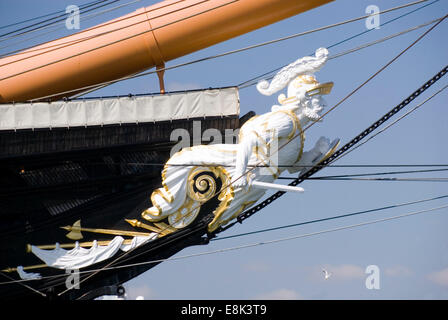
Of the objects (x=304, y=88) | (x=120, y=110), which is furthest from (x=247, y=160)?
(x=120, y=110)

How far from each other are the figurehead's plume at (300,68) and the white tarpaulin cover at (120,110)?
2.25ft

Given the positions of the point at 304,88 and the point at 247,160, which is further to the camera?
the point at 304,88

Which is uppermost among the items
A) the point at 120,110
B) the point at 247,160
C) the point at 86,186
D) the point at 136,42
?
the point at 136,42

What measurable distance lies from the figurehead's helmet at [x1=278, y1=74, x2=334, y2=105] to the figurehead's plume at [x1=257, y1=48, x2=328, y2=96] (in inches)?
3.2

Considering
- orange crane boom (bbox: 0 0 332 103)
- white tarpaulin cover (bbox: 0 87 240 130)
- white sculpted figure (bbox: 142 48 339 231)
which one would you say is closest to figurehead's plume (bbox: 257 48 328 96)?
white sculpted figure (bbox: 142 48 339 231)

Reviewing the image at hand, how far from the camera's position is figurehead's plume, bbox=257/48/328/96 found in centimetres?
1780

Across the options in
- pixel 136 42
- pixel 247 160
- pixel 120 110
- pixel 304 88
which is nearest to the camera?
pixel 247 160

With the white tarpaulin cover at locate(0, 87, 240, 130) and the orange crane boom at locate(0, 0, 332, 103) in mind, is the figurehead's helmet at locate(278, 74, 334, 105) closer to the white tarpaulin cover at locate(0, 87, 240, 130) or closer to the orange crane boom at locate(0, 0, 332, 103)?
the white tarpaulin cover at locate(0, 87, 240, 130)

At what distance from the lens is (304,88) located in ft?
58.0

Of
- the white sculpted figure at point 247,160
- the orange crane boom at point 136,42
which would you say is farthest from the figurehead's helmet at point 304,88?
the orange crane boom at point 136,42

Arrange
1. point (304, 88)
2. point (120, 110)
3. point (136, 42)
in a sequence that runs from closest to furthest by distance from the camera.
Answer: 1. point (304, 88)
2. point (120, 110)
3. point (136, 42)

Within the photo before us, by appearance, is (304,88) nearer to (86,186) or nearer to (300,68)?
(300,68)

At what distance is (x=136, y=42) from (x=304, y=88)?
3.02 meters
